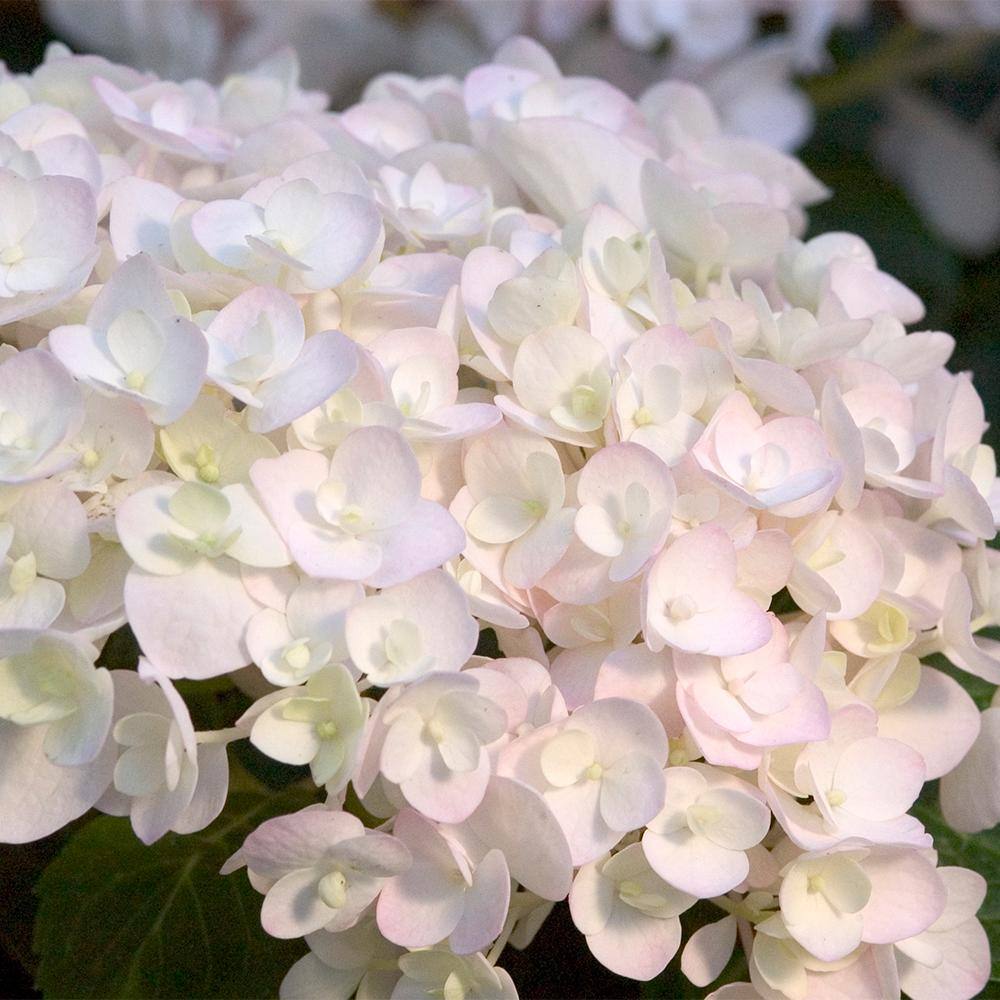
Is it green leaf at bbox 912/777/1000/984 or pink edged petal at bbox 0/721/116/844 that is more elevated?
pink edged petal at bbox 0/721/116/844

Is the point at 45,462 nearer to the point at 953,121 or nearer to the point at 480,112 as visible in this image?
the point at 480,112

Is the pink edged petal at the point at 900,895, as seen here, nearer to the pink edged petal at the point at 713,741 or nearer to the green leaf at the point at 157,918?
the pink edged petal at the point at 713,741

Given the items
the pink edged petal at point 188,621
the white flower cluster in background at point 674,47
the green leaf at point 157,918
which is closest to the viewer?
the pink edged petal at point 188,621

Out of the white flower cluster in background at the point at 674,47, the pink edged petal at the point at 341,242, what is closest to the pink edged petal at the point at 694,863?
the pink edged petal at the point at 341,242

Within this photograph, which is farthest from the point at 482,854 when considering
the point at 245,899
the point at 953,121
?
the point at 953,121

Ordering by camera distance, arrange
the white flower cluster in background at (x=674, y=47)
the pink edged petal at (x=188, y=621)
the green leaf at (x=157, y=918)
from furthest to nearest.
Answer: the white flower cluster in background at (x=674, y=47), the green leaf at (x=157, y=918), the pink edged petal at (x=188, y=621)

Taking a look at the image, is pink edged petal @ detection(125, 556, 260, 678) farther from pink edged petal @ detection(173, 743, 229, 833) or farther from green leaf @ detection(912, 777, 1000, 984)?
green leaf @ detection(912, 777, 1000, 984)

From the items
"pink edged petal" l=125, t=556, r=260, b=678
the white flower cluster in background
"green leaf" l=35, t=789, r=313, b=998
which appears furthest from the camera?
the white flower cluster in background

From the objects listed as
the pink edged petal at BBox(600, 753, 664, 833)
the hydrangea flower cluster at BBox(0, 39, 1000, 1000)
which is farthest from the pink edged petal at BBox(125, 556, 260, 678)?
the pink edged petal at BBox(600, 753, 664, 833)
